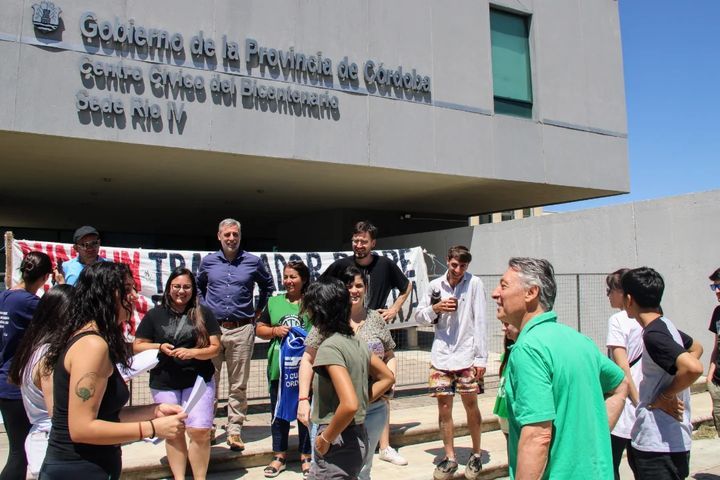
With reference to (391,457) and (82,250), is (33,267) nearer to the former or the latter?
(82,250)

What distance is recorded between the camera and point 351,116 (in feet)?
36.5

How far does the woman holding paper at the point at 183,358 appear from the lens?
14.2 ft

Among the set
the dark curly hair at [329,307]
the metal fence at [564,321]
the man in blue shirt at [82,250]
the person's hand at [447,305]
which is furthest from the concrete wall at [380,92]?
the dark curly hair at [329,307]

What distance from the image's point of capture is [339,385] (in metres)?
2.89

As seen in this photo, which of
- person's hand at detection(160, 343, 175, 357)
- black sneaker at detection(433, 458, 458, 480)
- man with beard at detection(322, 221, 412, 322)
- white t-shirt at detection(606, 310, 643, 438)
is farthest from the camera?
man with beard at detection(322, 221, 412, 322)

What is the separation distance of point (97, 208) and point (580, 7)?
587 inches

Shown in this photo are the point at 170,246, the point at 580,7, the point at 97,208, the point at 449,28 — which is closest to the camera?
the point at 449,28

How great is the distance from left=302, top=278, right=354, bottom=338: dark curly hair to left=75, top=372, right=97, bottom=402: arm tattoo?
48.7 inches

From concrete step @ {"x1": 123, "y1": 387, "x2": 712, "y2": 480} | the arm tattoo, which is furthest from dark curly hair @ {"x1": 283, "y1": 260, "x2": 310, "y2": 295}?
the arm tattoo

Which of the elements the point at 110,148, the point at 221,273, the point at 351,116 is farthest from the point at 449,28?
the point at 221,273

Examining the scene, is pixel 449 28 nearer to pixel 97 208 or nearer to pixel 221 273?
pixel 221 273

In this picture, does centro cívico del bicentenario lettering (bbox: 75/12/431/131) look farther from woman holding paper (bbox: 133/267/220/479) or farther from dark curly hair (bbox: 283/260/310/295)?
woman holding paper (bbox: 133/267/220/479)

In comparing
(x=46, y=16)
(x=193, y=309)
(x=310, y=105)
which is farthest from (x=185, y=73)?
(x=193, y=309)

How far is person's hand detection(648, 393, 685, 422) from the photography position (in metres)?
3.20
